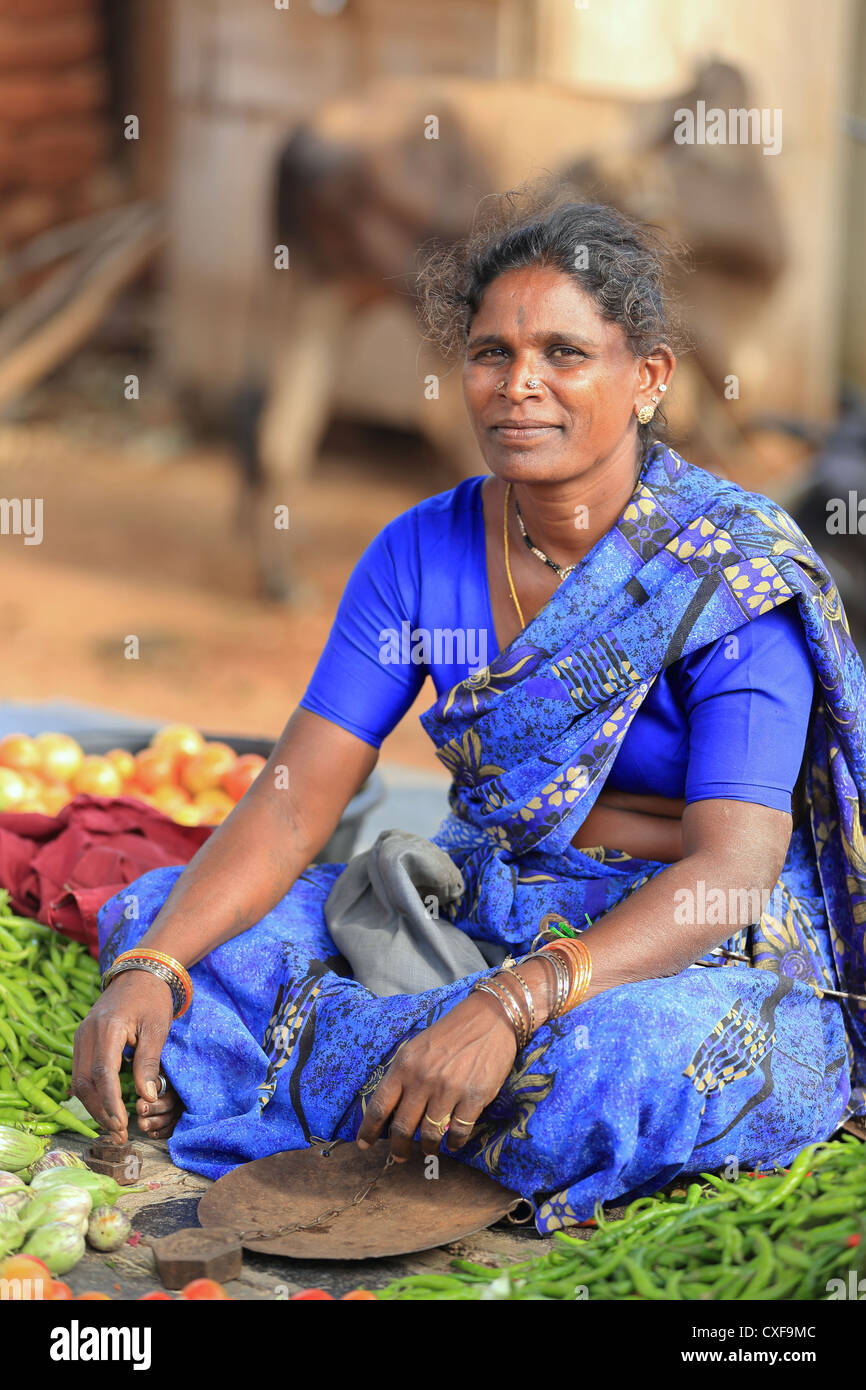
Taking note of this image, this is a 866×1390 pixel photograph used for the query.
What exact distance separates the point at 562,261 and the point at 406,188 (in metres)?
5.72

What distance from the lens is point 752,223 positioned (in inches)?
355

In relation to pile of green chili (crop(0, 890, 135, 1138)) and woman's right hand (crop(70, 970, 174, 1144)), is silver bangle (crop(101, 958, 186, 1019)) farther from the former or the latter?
pile of green chili (crop(0, 890, 135, 1138))

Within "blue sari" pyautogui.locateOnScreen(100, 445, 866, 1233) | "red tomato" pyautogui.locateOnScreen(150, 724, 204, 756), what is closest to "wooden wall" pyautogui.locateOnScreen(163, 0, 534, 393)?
"red tomato" pyautogui.locateOnScreen(150, 724, 204, 756)

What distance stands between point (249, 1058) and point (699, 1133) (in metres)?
0.77

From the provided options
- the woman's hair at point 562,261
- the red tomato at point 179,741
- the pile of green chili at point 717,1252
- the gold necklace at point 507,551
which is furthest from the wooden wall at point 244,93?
the pile of green chili at point 717,1252

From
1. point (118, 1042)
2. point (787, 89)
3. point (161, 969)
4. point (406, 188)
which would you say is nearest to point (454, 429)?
point (406, 188)

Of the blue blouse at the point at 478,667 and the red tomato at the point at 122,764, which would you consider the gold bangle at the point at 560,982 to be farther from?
the red tomato at the point at 122,764

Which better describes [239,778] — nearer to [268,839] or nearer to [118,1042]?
[268,839]

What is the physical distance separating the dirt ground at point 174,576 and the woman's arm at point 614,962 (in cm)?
421

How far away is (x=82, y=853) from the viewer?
3211 millimetres

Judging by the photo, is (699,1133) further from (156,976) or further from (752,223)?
(752,223)

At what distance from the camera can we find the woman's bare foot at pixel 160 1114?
2568mm

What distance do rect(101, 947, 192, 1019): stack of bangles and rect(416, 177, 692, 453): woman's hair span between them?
1.23 m
